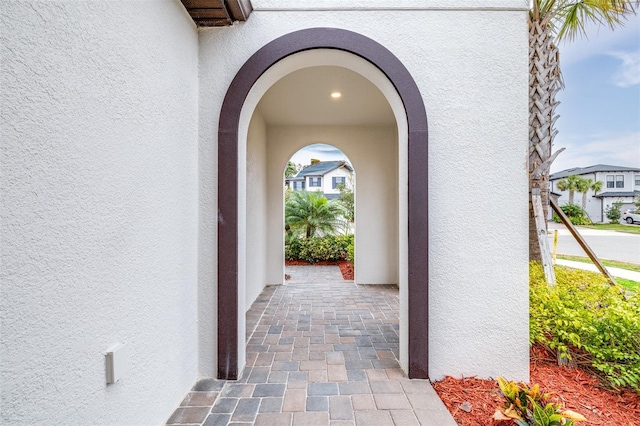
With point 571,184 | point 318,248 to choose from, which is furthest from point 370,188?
point 571,184

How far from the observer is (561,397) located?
8.71 feet

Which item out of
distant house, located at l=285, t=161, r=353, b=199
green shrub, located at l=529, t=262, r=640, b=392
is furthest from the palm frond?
distant house, located at l=285, t=161, r=353, b=199

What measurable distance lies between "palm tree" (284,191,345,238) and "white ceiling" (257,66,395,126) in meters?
3.82

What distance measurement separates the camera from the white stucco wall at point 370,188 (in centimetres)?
679

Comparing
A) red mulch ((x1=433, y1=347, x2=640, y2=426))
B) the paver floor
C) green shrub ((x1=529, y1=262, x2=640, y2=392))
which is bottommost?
red mulch ((x1=433, y1=347, x2=640, y2=426))

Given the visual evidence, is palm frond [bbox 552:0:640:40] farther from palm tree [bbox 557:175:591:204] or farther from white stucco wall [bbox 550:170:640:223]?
palm tree [bbox 557:175:591:204]

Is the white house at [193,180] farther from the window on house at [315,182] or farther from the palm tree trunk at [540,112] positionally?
the window on house at [315,182]

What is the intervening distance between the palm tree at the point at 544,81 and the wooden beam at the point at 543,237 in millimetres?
98

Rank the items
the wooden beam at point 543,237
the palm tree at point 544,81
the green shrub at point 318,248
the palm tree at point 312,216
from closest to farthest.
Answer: the wooden beam at point 543,237
the palm tree at point 544,81
the green shrub at point 318,248
the palm tree at point 312,216

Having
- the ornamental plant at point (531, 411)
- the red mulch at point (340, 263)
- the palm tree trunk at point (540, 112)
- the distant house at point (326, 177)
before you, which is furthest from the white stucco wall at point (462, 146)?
the distant house at point (326, 177)

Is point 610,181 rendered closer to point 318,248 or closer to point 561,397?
point 318,248

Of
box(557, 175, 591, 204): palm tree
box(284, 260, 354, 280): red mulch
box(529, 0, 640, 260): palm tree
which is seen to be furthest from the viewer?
box(557, 175, 591, 204): palm tree

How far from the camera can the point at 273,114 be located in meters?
6.05

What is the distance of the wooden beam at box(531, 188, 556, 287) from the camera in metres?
3.82
